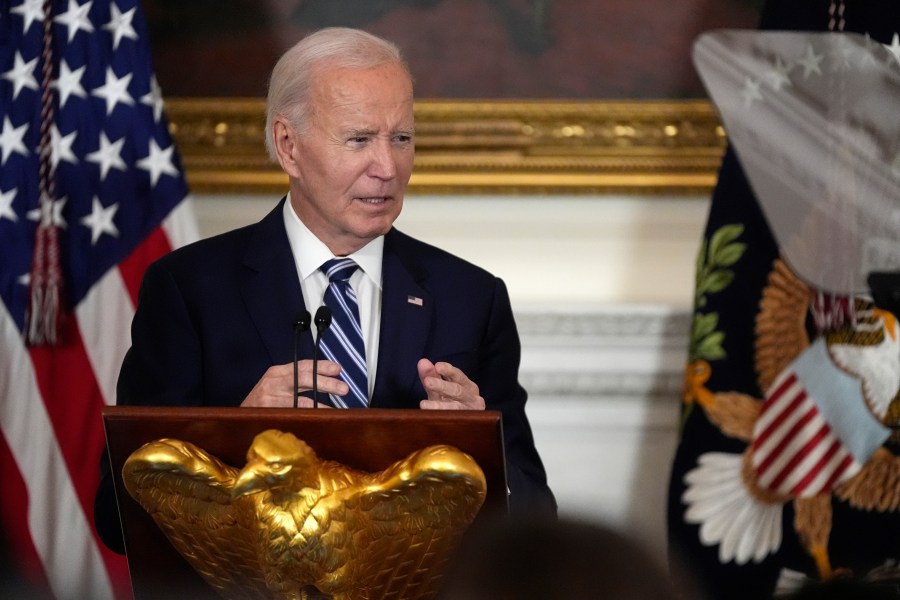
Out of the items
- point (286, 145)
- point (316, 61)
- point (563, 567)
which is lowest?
point (286, 145)

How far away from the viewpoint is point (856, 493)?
12.8ft

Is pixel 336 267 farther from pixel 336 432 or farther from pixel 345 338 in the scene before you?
pixel 336 432

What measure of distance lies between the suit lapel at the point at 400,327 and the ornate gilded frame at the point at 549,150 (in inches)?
56.5

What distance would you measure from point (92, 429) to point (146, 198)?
754 millimetres

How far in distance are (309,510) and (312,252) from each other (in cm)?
94

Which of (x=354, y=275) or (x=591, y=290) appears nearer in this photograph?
(x=354, y=275)

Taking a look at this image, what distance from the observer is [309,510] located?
7.11 ft

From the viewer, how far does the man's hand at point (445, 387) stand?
2520mm

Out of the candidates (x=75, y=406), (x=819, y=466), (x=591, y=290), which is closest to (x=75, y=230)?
(x=75, y=406)

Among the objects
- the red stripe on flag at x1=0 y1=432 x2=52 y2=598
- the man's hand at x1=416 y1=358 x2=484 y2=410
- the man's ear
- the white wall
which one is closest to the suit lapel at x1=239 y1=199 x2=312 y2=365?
the man's ear

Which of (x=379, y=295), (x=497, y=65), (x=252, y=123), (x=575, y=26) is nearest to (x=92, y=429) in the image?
(x=252, y=123)

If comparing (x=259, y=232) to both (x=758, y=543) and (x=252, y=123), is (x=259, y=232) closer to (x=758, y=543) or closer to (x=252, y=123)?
(x=252, y=123)

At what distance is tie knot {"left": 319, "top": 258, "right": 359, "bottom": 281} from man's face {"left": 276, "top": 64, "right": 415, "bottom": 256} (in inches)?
2.7

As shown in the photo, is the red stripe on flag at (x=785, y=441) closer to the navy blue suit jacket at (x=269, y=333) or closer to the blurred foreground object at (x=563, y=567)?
the navy blue suit jacket at (x=269, y=333)
